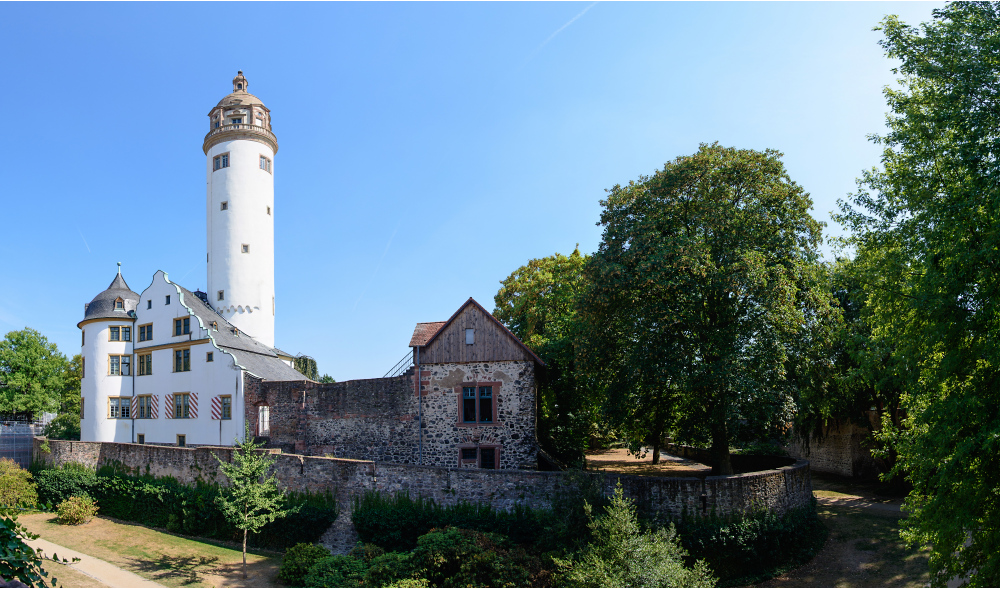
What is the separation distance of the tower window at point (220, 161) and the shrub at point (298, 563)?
2599cm

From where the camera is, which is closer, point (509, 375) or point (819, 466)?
point (509, 375)

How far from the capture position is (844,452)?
35875 millimetres

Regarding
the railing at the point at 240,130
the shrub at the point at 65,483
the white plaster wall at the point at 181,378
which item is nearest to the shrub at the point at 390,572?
the white plaster wall at the point at 181,378

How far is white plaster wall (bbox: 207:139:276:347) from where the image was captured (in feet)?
119

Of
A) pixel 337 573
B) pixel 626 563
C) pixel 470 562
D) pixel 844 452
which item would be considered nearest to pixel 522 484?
pixel 470 562

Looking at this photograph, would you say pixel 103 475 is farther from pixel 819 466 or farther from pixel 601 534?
pixel 819 466

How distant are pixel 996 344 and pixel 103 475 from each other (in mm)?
34887

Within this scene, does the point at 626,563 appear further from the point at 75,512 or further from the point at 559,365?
the point at 75,512

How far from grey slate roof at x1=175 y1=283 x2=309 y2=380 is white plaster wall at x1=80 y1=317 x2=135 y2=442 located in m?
4.15

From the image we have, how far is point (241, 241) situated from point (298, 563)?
23.2 metres

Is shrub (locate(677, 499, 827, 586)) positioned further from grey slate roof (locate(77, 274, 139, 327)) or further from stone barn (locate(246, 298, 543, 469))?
Result: grey slate roof (locate(77, 274, 139, 327))

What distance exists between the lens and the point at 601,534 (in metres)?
16.7

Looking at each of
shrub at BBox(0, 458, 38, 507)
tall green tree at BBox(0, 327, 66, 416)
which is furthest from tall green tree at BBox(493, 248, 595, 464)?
tall green tree at BBox(0, 327, 66, 416)

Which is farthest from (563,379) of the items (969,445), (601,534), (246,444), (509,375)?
(969,445)
